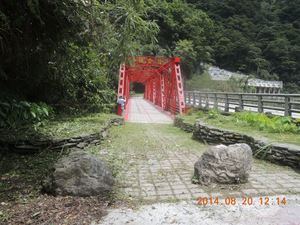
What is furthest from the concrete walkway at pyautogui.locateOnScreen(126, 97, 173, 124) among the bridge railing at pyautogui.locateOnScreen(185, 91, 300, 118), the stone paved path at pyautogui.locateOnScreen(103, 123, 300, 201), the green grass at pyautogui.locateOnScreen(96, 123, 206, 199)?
the stone paved path at pyautogui.locateOnScreen(103, 123, 300, 201)

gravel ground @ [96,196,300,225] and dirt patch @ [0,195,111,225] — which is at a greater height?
dirt patch @ [0,195,111,225]

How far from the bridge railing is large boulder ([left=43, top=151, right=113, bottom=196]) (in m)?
5.32

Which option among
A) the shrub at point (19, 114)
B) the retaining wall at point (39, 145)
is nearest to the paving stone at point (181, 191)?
the retaining wall at point (39, 145)

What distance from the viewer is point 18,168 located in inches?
173

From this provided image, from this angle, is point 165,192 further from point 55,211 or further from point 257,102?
point 257,102

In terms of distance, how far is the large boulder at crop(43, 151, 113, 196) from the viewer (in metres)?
3.29

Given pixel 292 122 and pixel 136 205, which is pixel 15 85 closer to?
pixel 136 205

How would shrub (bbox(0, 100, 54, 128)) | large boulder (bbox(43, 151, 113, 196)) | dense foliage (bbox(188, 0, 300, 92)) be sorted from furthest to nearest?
1. dense foliage (bbox(188, 0, 300, 92))
2. shrub (bbox(0, 100, 54, 128))
3. large boulder (bbox(43, 151, 113, 196))

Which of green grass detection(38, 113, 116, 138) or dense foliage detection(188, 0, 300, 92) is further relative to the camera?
dense foliage detection(188, 0, 300, 92)

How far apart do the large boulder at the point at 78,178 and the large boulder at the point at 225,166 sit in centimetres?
127

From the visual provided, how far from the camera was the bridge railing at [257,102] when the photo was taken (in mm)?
7309

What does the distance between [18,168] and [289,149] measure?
14.1ft

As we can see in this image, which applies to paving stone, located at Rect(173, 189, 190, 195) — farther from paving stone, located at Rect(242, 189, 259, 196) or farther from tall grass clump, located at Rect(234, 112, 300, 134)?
tall grass clump, located at Rect(234, 112, 300, 134)

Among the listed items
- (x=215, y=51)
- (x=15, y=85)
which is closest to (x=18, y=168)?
(x=15, y=85)
